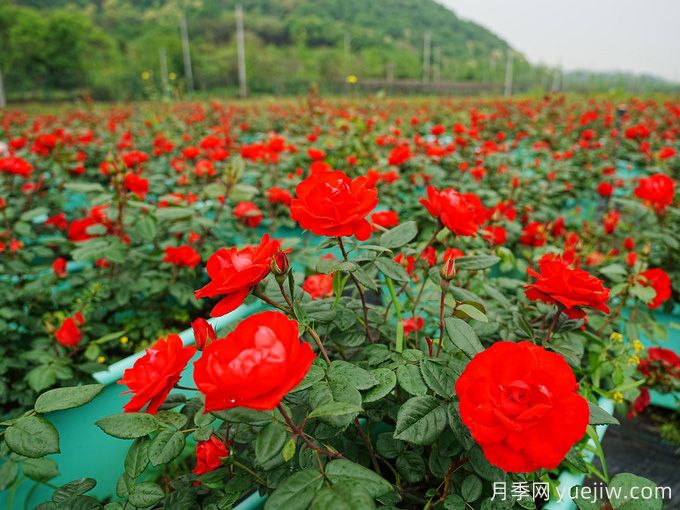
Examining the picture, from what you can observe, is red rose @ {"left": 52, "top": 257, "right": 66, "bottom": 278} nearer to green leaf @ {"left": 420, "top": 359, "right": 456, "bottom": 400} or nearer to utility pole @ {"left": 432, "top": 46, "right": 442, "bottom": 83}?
green leaf @ {"left": 420, "top": 359, "right": 456, "bottom": 400}

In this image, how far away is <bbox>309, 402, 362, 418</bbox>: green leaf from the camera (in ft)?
1.04

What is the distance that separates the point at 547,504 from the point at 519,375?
35 cm

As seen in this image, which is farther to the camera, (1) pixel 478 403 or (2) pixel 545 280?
(2) pixel 545 280

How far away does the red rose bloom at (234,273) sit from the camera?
36 cm

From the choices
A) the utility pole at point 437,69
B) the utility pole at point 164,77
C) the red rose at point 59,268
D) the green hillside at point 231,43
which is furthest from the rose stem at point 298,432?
the utility pole at point 437,69

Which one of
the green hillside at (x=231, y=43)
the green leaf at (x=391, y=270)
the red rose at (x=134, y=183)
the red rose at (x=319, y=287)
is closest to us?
the green leaf at (x=391, y=270)

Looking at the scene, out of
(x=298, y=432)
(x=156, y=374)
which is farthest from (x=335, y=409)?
(x=156, y=374)

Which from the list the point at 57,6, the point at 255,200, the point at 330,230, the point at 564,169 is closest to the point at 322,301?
the point at 330,230

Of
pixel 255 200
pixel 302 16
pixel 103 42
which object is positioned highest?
pixel 302 16

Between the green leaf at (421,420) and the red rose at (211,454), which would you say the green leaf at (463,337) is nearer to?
the green leaf at (421,420)

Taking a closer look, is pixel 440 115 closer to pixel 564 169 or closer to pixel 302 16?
pixel 564 169

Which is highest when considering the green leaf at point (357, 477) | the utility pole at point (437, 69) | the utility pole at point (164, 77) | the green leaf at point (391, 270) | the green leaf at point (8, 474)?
the utility pole at point (437, 69)

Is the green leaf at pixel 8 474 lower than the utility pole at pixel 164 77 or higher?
lower

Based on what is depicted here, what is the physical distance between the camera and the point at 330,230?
424 mm
